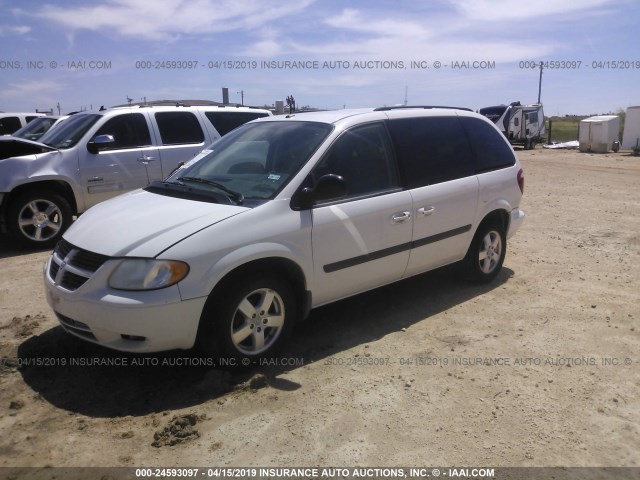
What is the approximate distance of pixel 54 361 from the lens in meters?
4.06

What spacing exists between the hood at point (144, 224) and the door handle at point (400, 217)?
4.37ft

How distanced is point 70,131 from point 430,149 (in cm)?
547

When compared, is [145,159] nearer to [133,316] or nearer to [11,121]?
[133,316]

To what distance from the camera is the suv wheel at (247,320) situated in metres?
3.59

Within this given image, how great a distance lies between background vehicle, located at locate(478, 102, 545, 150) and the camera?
32.0 m

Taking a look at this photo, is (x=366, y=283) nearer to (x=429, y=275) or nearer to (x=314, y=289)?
(x=314, y=289)

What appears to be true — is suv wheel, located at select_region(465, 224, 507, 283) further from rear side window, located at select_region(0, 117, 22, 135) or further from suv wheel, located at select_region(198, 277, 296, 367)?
rear side window, located at select_region(0, 117, 22, 135)

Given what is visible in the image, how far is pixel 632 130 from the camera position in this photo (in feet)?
90.4

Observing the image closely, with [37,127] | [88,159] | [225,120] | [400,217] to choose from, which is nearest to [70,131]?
[88,159]

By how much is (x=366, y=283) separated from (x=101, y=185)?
4.83m

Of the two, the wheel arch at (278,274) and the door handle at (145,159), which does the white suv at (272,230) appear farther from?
the door handle at (145,159)

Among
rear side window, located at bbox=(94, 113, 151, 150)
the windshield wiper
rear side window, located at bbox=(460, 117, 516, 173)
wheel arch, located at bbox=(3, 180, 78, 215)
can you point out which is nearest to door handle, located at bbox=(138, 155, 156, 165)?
rear side window, located at bbox=(94, 113, 151, 150)

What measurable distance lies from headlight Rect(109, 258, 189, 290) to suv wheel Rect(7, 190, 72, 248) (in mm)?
4610

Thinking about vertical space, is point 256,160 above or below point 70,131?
below
